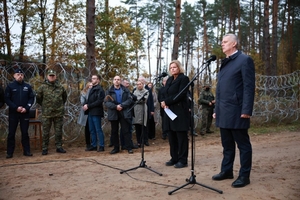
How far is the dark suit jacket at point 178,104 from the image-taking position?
509 cm

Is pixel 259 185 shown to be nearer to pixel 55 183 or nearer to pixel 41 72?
pixel 55 183

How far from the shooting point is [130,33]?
16.8 meters

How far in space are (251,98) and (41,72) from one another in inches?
245

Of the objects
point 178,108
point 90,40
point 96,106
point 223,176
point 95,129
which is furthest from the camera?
point 90,40

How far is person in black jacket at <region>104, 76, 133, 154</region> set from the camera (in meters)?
6.86

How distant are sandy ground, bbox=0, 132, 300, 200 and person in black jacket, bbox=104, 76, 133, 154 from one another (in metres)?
0.34

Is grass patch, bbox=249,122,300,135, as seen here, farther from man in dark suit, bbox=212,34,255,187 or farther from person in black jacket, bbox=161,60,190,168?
man in dark suit, bbox=212,34,255,187

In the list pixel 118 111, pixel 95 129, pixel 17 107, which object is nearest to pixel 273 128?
pixel 118 111

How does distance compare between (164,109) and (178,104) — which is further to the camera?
(178,104)

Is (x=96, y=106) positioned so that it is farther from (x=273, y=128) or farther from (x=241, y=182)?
(x=273, y=128)

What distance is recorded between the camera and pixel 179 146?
5.21 m

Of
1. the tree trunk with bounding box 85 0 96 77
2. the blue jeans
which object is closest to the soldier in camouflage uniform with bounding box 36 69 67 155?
the blue jeans

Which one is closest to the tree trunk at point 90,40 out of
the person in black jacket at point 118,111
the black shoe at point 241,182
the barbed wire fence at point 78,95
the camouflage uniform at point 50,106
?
the barbed wire fence at point 78,95

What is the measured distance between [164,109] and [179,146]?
0.70 metres
